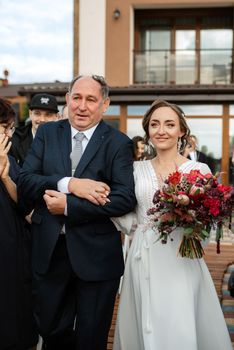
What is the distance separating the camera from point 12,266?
3.09 m

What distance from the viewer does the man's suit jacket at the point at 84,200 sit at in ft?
9.75

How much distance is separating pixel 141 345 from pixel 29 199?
1.24 metres

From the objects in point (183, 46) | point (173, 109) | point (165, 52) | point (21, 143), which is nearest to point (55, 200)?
point (173, 109)

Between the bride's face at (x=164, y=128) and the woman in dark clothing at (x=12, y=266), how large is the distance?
954 millimetres

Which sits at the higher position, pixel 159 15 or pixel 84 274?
pixel 159 15

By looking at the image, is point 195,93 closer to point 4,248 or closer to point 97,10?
point 97,10

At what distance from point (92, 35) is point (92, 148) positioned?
15797mm

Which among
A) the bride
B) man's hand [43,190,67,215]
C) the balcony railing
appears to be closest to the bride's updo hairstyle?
the bride

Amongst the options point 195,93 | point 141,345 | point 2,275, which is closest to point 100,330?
point 141,345

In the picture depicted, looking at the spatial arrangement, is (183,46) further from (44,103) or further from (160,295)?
(160,295)

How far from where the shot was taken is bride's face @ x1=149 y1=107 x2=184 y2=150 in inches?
130

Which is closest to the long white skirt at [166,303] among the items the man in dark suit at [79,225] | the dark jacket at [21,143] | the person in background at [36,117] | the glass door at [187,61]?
the man in dark suit at [79,225]

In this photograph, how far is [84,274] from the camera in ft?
9.87

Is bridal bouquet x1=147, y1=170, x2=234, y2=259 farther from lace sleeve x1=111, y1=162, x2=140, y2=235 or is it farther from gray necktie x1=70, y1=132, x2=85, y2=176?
gray necktie x1=70, y1=132, x2=85, y2=176
